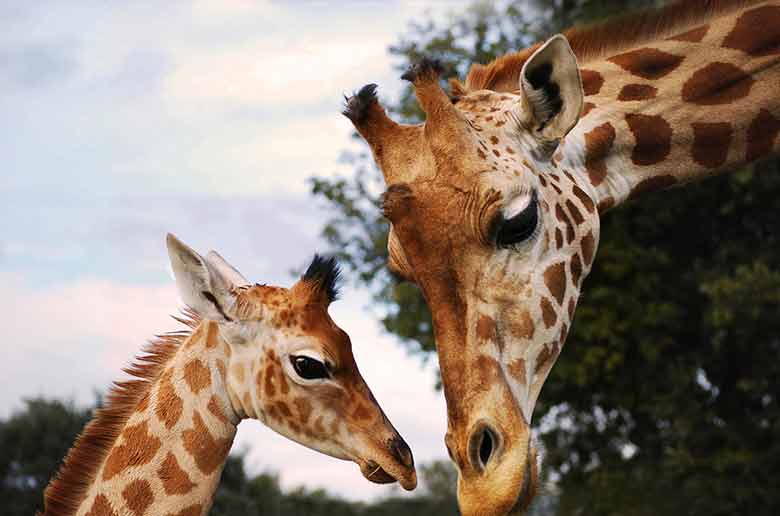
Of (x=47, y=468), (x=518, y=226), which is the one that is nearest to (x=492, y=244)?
(x=518, y=226)

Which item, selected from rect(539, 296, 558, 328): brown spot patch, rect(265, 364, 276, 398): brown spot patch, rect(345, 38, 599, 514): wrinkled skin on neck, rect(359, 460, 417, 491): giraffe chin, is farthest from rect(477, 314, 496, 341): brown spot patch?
rect(265, 364, 276, 398): brown spot patch

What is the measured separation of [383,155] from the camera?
4863 millimetres

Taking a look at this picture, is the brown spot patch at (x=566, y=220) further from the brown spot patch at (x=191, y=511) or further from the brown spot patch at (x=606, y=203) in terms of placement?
the brown spot patch at (x=191, y=511)

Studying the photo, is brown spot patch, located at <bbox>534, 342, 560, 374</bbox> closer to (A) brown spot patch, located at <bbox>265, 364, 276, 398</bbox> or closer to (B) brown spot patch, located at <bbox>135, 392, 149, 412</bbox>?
(A) brown spot patch, located at <bbox>265, 364, 276, 398</bbox>

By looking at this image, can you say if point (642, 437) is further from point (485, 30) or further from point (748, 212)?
point (485, 30)

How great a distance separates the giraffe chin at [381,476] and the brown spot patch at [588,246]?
180 cm

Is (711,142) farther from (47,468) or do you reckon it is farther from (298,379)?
(47,468)

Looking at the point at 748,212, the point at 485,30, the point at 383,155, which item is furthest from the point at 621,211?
the point at 383,155

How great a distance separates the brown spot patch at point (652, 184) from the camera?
16.9ft

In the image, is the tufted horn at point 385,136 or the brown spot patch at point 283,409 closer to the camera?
the tufted horn at point 385,136

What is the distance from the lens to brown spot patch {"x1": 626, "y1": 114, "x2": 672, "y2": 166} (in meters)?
5.16

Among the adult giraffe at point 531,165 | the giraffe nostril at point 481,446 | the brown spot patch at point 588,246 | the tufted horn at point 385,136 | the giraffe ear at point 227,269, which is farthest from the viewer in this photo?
the giraffe ear at point 227,269

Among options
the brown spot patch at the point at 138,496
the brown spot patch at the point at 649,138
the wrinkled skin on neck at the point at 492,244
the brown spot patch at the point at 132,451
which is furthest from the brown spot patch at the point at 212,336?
the brown spot patch at the point at 649,138

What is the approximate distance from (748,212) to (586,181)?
1716cm
